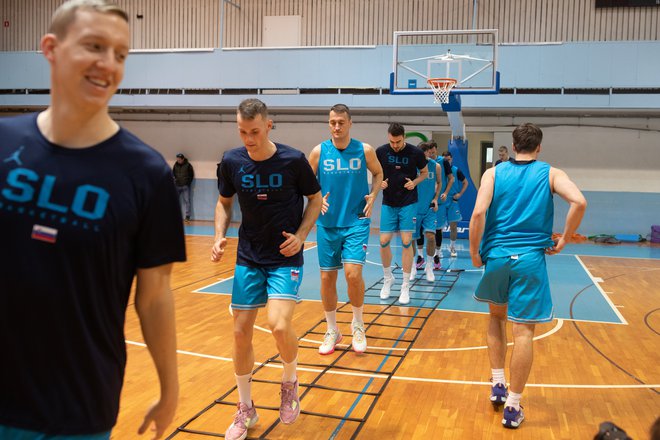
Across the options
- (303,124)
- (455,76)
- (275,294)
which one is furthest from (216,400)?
(303,124)

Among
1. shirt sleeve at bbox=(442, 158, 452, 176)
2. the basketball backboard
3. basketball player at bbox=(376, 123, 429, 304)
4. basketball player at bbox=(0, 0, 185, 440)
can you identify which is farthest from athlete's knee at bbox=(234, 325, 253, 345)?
the basketball backboard

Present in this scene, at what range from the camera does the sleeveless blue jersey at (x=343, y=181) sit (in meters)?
6.15

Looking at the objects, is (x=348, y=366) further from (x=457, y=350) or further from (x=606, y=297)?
(x=606, y=297)

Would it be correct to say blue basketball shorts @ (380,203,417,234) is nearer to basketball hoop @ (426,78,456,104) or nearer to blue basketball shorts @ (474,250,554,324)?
basketball hoop @ (426,78,456,104)

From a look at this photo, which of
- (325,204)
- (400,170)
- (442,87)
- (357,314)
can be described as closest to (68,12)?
(325,204)

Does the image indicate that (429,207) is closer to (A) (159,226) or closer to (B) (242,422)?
(B) (242,422)

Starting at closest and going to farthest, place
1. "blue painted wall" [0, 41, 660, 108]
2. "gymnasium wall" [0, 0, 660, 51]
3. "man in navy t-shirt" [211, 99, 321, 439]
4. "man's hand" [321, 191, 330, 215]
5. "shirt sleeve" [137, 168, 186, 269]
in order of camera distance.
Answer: "shirt sleeve" [137, 168, 186, 269], "man in navy t-shirt" [211, 99, 321, 439], "man's hand" [321, 191, 330, 215], "blue painted wall" [0, 41, 660, 108], "gymnasium wall" [0, 0, 660, 51]

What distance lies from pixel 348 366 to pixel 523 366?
1.77m

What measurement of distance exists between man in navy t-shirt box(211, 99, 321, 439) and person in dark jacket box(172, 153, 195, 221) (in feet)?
54.6

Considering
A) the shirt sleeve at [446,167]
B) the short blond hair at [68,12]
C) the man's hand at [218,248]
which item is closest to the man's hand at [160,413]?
the short blond hair at [68,12]

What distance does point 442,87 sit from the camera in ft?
39.8

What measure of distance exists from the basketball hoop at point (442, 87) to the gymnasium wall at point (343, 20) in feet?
22.4

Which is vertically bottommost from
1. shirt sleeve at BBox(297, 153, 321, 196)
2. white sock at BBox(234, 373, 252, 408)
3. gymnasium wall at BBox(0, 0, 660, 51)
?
white sock at BBox(234, 373, 252, 408)

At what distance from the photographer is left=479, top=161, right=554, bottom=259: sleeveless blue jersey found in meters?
4.50
